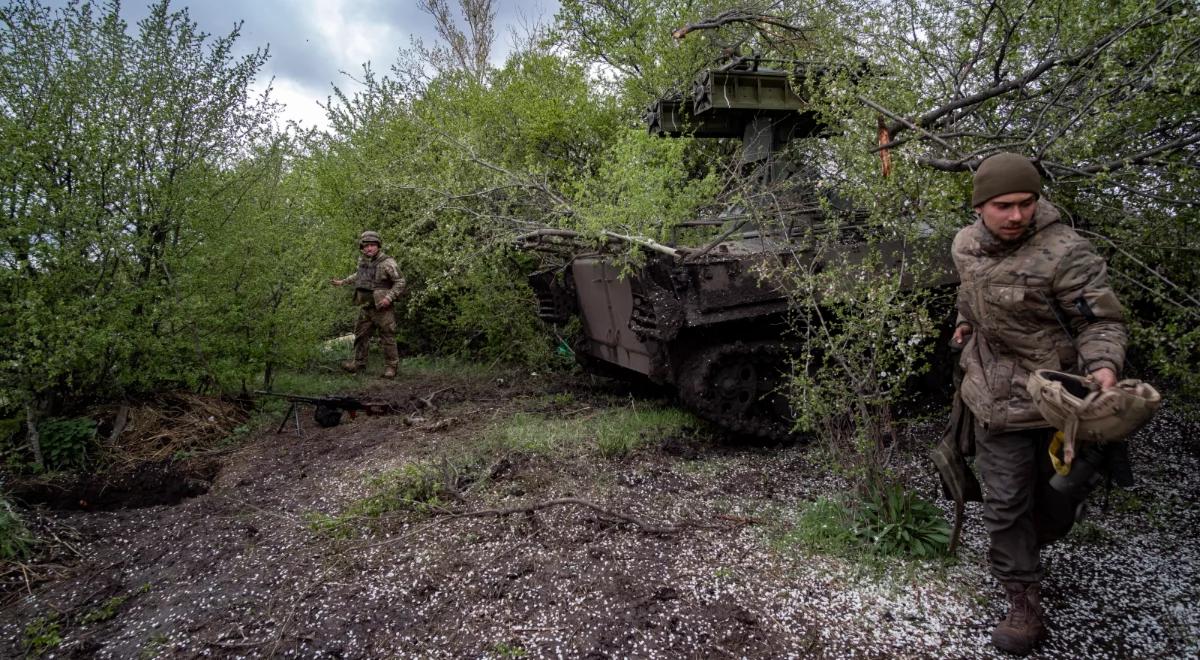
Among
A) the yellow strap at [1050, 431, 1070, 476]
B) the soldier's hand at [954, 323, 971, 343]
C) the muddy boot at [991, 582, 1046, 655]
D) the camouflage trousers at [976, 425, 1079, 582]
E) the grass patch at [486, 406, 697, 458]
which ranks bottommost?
the muddy boot at [991, 582, 1046, 655]

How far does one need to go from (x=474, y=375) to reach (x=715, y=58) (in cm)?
466

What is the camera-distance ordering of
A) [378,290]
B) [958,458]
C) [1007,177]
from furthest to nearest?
[378,290] → [958,458] → [1007,177]

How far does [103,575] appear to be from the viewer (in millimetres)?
3557

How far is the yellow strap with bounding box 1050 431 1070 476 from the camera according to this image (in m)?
2.31

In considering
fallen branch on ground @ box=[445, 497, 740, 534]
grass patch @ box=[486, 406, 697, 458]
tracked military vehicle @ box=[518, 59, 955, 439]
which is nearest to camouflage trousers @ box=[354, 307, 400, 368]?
tracked military vehicle @ box=[518, 59, 955, 439]

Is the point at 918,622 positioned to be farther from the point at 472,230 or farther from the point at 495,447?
the point at 472,230

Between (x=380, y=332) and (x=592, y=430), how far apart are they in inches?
177

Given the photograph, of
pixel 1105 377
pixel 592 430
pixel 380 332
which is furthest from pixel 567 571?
pixel 380 332

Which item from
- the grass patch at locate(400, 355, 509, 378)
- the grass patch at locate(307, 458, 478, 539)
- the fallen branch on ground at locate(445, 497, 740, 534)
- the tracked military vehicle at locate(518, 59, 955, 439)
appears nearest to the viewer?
the fallen branch on ground at locate(445, 497, 740, 534)

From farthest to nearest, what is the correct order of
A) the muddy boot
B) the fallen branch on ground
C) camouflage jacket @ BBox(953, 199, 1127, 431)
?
the fallen branch on ground → the muddy boot → camouflage jacket @ BBox(953, 199, 1127, 431)

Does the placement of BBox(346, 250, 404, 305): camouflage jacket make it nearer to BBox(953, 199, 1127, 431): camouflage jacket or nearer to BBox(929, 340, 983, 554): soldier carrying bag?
BBox(929, 340, 983, 554): soldier carrying bag

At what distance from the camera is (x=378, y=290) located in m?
8.84

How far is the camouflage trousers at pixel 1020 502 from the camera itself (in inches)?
100

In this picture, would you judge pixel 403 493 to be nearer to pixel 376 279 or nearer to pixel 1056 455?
pixel 1056 455
